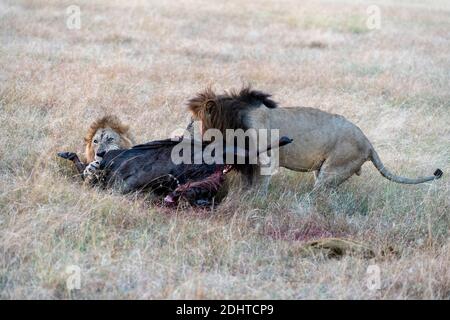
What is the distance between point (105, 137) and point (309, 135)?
1922 millimetres

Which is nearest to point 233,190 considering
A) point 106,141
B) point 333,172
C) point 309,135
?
point 309,135

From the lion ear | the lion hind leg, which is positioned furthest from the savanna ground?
the lion ear

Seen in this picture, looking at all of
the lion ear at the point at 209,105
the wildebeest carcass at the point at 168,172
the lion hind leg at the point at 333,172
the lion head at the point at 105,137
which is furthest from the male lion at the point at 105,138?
the lion hind leg at the point at 333,172

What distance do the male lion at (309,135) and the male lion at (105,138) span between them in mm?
849

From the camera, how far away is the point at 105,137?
6.96m

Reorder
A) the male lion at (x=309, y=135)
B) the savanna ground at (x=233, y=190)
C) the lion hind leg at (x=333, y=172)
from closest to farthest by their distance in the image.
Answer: the savanna ground at (x=233, y=190)
the male lion at (x=309, y=135)
the lion hind leg at (x=333, y=172)

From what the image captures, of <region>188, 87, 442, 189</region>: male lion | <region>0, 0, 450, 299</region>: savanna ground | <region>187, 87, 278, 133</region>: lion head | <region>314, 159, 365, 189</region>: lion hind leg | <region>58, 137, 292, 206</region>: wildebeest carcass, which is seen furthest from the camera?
<region>314, 159, 365, 189</region>: lion hind leg

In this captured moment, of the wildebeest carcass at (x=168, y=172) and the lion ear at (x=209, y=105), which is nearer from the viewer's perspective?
the wildebeest carcass at (x=168, y=172)

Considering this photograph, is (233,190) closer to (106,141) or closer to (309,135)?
(309,135)

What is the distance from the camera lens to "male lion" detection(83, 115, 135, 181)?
691 cm

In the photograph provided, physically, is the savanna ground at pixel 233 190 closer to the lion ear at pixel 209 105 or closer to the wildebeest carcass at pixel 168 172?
the wildebeest carcass at pixel 168 172

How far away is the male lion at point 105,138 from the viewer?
6.91m

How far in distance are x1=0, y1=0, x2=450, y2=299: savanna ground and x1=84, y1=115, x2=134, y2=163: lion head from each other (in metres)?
0.29

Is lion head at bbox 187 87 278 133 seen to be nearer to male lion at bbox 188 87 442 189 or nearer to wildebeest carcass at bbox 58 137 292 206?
male lion at bbox 188 87 442 189
